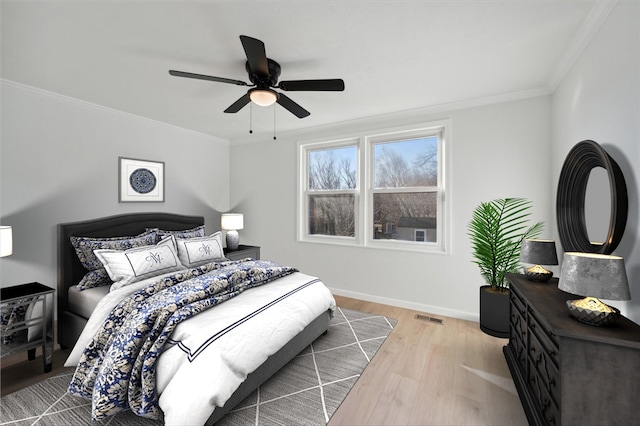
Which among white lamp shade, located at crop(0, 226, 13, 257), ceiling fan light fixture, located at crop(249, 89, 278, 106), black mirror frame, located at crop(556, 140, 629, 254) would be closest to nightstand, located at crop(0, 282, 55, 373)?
white lamp shade, located at crop(0, 226, 13, 257)

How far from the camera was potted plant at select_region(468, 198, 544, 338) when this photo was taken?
8.91ft

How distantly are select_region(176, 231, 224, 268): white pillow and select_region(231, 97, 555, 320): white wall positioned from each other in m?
1.24

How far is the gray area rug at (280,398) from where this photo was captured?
68.0 inches

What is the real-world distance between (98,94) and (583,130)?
175 inches

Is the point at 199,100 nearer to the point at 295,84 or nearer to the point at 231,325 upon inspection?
the point at 295,84

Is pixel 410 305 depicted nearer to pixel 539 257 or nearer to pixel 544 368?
pixel 539 257

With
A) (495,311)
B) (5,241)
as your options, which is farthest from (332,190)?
(5,241)

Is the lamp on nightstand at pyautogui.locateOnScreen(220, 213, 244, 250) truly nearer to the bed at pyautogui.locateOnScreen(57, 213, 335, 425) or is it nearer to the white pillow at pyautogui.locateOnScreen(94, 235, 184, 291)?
the bed at pyautogui.locateOnScreen(57, 213, 335, 425)

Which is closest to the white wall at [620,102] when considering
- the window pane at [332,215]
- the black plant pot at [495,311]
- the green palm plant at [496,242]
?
the green palm plant at [496,242]

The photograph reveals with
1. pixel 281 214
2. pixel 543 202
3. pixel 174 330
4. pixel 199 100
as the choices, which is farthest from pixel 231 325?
pixel 543 202

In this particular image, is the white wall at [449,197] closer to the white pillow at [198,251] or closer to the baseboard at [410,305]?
the baseboard at [410,305]

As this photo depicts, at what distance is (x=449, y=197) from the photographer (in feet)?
10.8

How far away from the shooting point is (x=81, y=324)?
245 centimetres

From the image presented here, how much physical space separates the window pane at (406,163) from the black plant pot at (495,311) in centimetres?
141
